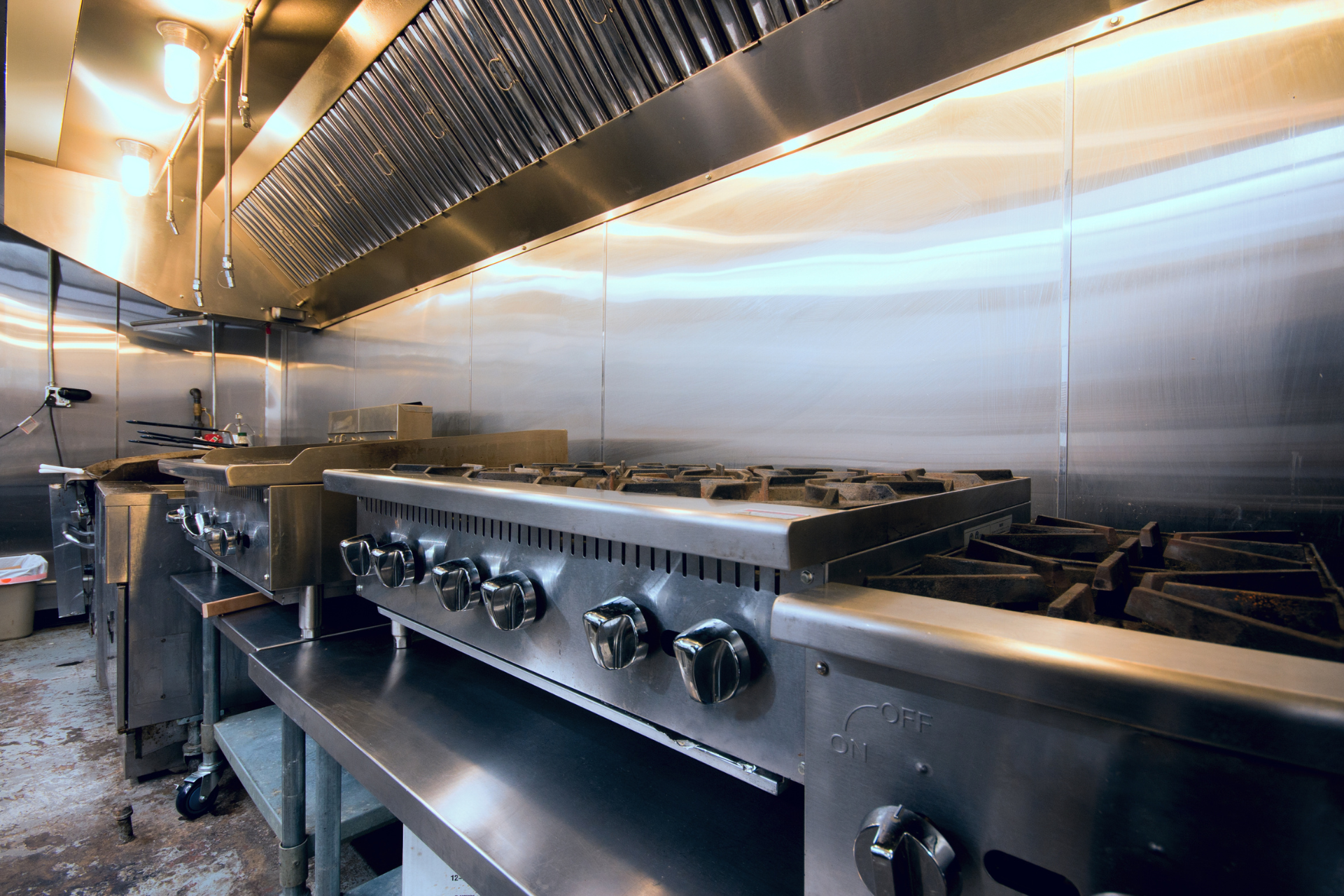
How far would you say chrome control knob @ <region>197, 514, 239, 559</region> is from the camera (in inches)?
56.6

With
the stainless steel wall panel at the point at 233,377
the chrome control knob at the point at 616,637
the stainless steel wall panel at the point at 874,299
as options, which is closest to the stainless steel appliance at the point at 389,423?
the stainless steel wall panel at the point at 874,299

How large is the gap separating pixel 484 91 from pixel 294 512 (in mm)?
1333

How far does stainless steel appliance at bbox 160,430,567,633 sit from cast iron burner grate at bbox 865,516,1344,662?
49.2 inches

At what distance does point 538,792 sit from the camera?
2.42 ft

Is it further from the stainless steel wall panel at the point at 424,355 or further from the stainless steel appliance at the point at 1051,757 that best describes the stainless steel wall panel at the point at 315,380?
the stainless steel appliance at the point at 1051,757

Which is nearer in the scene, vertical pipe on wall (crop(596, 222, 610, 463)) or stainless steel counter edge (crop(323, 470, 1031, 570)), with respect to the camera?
stainless steel counter edge (crop(323, 470, 1031, 570))

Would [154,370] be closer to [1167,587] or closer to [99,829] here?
[99,829]

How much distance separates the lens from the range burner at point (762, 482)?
677mm

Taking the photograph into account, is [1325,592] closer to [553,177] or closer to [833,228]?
[833,228]

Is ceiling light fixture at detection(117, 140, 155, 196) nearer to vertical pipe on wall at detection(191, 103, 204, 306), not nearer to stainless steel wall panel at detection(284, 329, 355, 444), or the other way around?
vertical pipe on wall at detection(191, 103, 204, 306)

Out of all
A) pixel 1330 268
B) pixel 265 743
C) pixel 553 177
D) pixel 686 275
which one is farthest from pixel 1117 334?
pixel 265 743

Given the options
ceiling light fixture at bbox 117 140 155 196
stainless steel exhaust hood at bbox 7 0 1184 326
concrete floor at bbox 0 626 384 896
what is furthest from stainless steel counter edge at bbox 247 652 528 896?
ceiling light fixture at bbox 117 140 155 196

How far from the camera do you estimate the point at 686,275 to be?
172 centimetres

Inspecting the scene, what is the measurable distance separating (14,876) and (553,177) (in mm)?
2675
